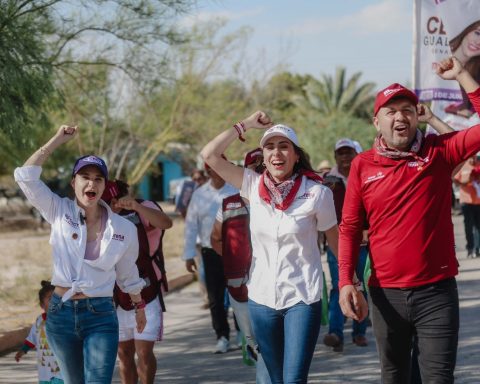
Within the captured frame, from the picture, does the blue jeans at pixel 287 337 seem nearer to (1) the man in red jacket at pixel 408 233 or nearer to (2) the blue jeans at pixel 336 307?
(1) the man in red jacket at pixel 408 233

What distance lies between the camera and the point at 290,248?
16.8 ft

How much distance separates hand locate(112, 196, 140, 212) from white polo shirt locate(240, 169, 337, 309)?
1359 millimetres

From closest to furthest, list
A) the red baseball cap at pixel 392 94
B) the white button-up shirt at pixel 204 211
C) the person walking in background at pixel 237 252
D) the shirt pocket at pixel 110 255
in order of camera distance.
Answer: the red baseball cap at pixel 392 94 < the shirt pocket at pixel 110 255 < the person walking in background at pixel 237 252 < the white button-up shirt at pixel 204 211

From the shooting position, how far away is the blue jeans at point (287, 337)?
5.01 m

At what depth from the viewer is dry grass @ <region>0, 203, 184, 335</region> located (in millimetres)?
11328

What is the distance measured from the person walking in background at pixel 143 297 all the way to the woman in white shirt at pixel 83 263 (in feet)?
3.62

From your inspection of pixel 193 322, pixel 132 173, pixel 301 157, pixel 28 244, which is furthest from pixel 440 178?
pixel 132 173

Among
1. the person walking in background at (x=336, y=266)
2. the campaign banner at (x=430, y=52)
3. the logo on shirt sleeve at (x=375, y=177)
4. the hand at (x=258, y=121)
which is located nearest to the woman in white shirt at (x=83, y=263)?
the hand at (x=258, y=121)

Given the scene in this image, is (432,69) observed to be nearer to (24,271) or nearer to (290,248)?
(290,248)

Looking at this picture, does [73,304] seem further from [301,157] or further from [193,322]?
[193,322]

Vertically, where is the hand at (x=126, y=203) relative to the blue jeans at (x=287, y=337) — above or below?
above

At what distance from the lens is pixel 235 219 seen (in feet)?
23.6

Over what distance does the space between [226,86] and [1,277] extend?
19231mm

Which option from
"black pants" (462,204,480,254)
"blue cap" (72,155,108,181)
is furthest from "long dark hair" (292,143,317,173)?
"black pants" (462,204,480,254)
